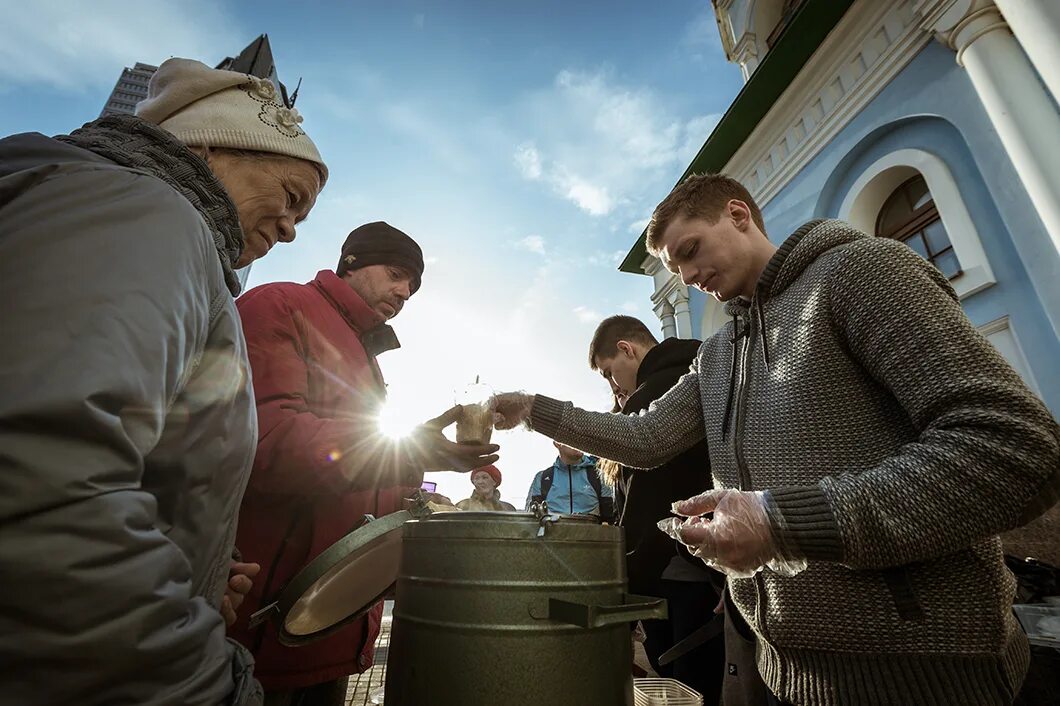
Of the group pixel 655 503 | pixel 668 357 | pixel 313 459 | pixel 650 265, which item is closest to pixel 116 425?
pixel 313 459

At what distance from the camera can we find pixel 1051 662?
2.17 m

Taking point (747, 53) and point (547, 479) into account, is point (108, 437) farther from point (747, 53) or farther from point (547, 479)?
point (747, 53)

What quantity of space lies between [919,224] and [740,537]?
5282mm

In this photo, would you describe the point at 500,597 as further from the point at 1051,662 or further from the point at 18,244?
the point at 1051,662

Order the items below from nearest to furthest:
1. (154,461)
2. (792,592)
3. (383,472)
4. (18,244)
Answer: (18,244) → (154,461) → (792,592) → (383,472)

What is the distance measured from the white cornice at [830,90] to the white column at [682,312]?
Answer: 6.44 ft

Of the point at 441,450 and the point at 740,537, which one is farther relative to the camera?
the point at 441,450

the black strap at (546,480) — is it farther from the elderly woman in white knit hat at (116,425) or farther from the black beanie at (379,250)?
the elderly woman in white knit hat at (116,425)

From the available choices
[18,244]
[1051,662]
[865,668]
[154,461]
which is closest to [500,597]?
[154,461]

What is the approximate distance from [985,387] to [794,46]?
6.70 m

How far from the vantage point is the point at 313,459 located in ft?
4.19

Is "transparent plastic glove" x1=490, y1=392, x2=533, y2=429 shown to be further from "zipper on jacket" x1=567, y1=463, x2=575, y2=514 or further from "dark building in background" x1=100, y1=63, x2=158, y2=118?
"dark building in background" x1=100, y1=63, x2=158, y2=118

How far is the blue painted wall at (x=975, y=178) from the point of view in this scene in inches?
133

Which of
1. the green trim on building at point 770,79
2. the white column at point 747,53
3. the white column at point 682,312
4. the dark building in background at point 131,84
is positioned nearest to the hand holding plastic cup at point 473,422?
the green trim on building at point 770,79
